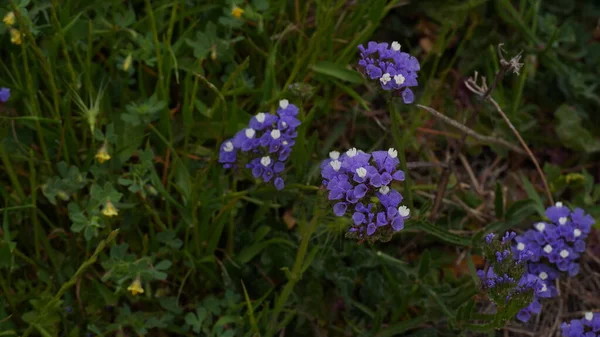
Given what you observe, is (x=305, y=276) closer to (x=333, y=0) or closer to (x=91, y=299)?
(x=91, y=299)

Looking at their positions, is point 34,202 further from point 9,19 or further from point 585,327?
point 585,327

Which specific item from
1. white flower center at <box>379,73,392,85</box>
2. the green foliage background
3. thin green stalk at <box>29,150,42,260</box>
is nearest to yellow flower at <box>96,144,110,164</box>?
the green foliage background

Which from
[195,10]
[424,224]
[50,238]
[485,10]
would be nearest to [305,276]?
[424,224]

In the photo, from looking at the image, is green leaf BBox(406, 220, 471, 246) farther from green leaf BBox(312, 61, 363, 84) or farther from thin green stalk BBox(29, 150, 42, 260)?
thin green stalk BBox(29, 150, 42, 260)

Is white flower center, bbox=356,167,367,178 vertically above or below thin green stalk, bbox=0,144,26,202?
above

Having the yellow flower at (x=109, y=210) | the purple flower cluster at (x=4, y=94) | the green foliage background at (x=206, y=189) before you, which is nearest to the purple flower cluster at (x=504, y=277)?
the green foliage background at (x=206, y=189)

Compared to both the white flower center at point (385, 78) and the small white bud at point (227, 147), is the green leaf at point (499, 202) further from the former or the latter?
the small white bud at point (227, 147)

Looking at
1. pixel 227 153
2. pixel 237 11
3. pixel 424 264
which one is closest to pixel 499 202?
pixel 424 264
